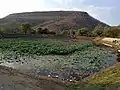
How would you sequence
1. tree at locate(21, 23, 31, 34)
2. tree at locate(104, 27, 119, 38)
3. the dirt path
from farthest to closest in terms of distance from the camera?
tree at locate(21, 23, 31, 34)
tree at locate(104, 27, 119, 38)
the dirt path

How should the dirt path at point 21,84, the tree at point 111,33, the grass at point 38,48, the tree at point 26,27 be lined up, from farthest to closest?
the tree at point 26,27 → the tree at point 111,33 → the grass at point 38,48 → the dirt path at point 21,84

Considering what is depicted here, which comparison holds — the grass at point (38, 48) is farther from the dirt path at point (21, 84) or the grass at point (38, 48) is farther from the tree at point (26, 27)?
the tree at point (26, 27)

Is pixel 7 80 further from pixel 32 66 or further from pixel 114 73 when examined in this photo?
pixel 32 66

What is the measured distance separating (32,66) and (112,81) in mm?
13350

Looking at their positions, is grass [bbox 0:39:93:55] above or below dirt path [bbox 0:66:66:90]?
below

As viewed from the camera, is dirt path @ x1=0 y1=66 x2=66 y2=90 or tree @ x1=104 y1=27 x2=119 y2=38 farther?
tree @ x1=104 y1=27 x2=119 y2=38

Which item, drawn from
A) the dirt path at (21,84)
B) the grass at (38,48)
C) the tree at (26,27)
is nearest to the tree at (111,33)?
the tree at (26,27)

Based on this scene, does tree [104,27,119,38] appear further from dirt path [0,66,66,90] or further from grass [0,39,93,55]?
A: dirt path [0,66,66,90]

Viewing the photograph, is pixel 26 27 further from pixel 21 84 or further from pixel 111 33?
pixel 21 84

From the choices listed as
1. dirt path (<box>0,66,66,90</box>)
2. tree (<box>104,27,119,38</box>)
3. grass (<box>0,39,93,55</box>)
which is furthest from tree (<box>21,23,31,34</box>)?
dirt path (<box>0,66,66,90</box>)

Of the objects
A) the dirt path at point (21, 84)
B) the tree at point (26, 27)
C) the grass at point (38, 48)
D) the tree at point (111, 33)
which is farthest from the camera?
the tree at point (26, 27)

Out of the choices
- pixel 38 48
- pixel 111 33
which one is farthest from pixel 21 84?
pixel 111 33

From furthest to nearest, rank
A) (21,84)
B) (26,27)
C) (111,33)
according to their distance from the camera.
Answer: (26,27)
(111,33)
(21,84)

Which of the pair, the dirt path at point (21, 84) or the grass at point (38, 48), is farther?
the grass at point (38, 48)
